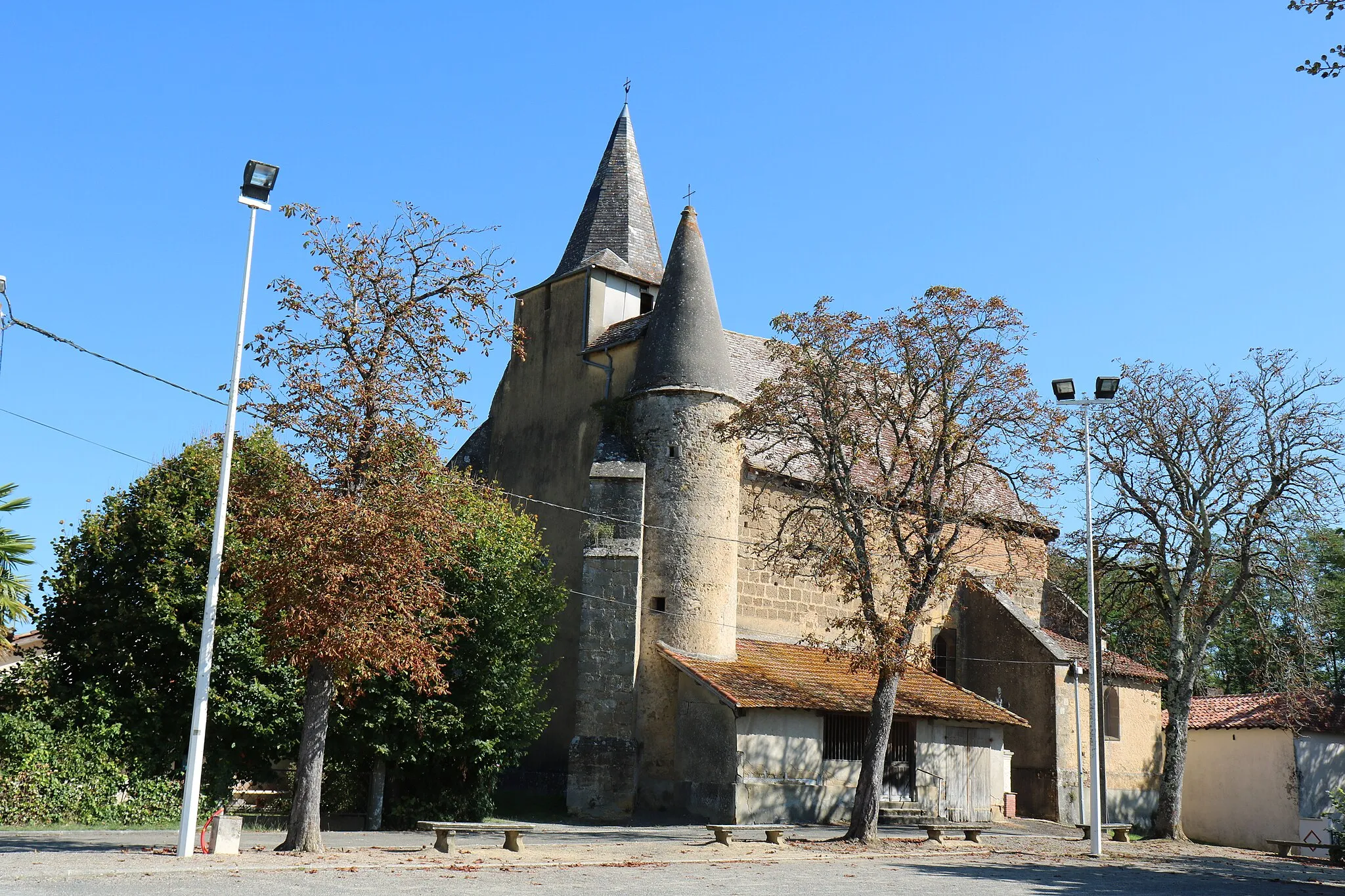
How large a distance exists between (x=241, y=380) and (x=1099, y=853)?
16.5 meters

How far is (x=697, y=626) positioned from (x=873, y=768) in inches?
235

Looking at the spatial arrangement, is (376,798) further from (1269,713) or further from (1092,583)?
(1269,713)

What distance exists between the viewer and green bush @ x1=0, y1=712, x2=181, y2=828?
19.0 metres

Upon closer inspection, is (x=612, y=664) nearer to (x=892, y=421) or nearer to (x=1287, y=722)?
(x=892, y=421)

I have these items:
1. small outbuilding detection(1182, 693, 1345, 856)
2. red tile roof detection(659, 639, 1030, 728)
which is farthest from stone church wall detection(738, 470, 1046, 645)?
small outbuilding detection(1182, 693, 1345, 856)

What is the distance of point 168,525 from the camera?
21672 millimetres

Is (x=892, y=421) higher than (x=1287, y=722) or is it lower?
higher

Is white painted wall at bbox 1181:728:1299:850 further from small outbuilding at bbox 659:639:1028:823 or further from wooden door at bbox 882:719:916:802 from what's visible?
wooden door at bbox 882:719:916:802

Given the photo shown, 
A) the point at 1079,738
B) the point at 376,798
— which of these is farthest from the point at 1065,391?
the point at 376,798

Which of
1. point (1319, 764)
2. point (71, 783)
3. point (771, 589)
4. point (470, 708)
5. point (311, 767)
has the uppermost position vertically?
point (771, 589)

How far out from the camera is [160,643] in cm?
2141

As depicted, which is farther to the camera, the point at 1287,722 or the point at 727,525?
the point at 1287,722

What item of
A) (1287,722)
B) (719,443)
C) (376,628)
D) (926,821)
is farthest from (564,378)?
(1287,722)

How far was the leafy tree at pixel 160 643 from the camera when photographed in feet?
69.6
